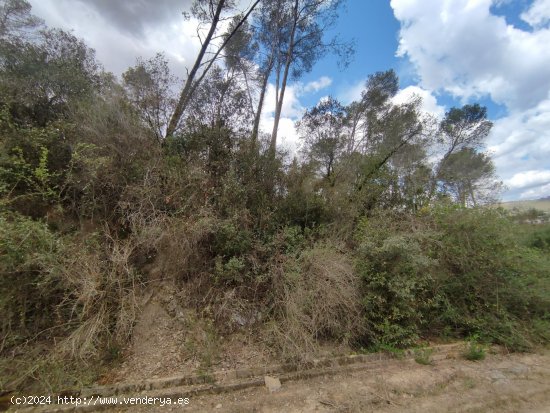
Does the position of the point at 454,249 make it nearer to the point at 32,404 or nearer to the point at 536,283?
the point at 536,283

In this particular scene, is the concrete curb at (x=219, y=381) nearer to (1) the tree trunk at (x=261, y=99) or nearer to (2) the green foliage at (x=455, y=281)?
(2) the green foliage at (x=455, y=281)

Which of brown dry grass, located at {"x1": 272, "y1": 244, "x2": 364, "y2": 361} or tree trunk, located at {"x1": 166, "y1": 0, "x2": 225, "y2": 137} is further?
tree trunk, located at {"x1": 166, "y1": 0, "x2": 225, "y2": 137}

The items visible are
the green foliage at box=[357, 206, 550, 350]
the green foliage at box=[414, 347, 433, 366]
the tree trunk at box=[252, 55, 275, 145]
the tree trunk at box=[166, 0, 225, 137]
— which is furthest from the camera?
the tree trunk at box=[252, 55, 275, 145]

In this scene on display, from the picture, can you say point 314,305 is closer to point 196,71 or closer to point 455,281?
point 455,281

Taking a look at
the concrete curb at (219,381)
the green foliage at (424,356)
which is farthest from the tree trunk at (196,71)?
the green foliage at (424,356)

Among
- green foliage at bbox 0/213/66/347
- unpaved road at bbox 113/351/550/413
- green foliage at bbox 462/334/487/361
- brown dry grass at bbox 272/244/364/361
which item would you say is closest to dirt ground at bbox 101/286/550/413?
unpaved road at bbox 113/351/550/413

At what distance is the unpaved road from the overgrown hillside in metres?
0.48

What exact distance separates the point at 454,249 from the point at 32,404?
6863 mm

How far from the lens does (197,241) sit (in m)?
4.24

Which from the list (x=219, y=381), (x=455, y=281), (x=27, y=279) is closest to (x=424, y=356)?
(x=455, y=281)

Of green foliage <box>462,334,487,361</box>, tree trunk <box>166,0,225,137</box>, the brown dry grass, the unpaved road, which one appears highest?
tree trunk <box>166,0,225,137</box>

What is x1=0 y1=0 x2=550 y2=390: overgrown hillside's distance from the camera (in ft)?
10.2

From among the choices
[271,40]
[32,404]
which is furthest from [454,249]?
[271,40]

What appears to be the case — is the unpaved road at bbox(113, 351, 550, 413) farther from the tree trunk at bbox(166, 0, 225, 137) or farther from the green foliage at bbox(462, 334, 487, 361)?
the tree trunk at bbox(166, 0, 225, 137)
